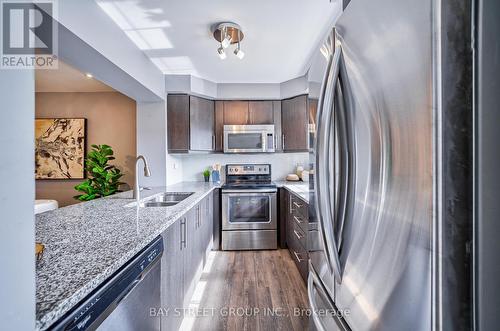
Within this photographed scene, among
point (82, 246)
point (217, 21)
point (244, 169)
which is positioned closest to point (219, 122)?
point (244, 169)

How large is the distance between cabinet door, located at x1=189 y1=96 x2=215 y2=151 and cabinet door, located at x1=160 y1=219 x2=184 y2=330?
184 cm

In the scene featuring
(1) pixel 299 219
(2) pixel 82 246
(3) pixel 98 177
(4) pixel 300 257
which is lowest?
(4) pixel 300 257

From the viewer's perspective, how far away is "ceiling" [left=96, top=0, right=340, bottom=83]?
1.68 metres

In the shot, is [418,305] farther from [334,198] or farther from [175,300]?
[175,300]

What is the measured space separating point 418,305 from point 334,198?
1.23 ft

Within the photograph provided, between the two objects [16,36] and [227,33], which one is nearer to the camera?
[16,36]

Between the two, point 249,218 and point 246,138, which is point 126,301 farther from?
point 246,138

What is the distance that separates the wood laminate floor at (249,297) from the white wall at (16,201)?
1.64 m

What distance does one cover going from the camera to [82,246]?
92cm

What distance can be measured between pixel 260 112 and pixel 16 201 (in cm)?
326

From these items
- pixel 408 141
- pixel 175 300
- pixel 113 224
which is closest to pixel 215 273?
pixel 175 300

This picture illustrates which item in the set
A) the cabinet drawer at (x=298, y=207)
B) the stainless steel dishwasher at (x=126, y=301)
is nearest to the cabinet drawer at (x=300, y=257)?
the cabinet drawer at (x=298, y=207)

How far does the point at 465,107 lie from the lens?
442 mm

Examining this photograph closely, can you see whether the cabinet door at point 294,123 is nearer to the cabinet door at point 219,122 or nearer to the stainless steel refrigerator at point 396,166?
the cabinet door at point 219,122
